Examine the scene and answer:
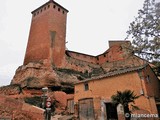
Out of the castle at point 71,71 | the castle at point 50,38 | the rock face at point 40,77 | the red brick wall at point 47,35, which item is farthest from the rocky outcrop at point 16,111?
the red brick wall at point 47,35

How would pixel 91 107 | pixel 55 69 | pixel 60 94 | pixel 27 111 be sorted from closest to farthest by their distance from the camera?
pixel 27 111 → pixel 91 107 → pixel 60 94 → pixel 55 69

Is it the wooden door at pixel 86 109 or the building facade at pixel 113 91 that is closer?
the building facade at pixel 113 91

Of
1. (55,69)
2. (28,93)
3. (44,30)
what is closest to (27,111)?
(28,93)

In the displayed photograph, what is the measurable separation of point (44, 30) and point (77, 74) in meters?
11.7

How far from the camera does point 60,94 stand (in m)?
25.0

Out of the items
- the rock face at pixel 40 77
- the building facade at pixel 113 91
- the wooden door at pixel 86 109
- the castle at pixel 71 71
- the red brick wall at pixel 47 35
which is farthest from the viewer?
the red brick wall at pixel 47 35

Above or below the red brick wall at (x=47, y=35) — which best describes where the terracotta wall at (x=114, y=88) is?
below

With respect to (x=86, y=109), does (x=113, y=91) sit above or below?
above

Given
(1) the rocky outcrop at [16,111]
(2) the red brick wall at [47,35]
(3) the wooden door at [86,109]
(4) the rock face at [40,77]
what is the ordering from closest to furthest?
1. (1) the rocky outcrop at [16,111]
2. (3) the wooden door at [86,109]
3. (4) the rock face at [40,77]
4. (2) the red brick wall at [47,35]

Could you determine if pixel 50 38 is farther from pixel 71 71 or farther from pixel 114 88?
pixel 114 88

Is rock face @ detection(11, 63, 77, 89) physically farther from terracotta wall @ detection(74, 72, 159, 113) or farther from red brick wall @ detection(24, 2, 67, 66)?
terracotta wall @ detection(74, 72, 159, 113)

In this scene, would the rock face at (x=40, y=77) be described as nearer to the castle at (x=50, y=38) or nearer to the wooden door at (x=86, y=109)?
the castle at (x=50, y=38)

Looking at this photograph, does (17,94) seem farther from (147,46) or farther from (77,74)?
(147,46)

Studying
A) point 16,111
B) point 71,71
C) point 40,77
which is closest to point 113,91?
point 16,111
